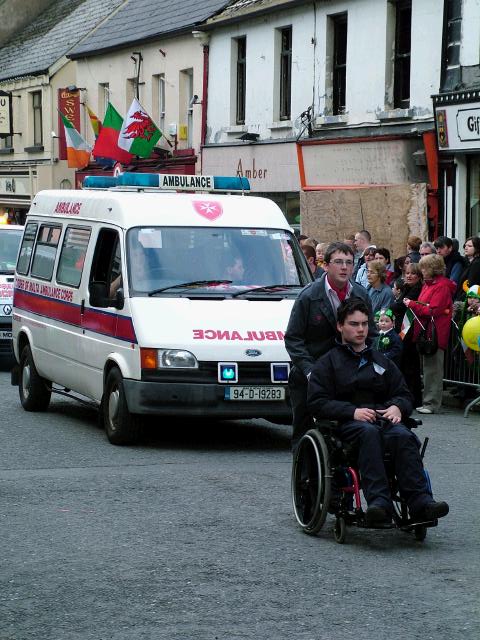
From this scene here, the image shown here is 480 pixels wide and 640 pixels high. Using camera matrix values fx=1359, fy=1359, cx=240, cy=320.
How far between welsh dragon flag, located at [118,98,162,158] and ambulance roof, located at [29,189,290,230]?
1888 cm

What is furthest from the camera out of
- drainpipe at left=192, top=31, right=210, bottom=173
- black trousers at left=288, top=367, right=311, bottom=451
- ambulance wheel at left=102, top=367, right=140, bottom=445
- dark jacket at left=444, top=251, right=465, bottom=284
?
drainpipe at left=192, top=31, right=210, bottom=173

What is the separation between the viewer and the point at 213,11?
30.9 meters

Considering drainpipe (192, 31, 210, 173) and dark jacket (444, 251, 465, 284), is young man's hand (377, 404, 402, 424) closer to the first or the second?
dark jacket (444, 251, 465, 284)

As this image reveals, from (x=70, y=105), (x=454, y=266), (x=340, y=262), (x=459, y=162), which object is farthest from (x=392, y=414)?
(x=70, y=105)

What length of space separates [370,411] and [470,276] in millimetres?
8261

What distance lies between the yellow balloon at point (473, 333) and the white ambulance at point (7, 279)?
7.71 m

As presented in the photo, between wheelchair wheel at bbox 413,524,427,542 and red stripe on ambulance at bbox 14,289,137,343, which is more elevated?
red stripe on ambulance at bbox 14,289,137,343

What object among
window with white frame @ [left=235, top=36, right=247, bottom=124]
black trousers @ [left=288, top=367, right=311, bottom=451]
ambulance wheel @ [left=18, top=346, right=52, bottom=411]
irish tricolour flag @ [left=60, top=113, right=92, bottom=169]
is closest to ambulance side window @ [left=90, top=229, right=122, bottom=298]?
ambulance wheel @ [left=18, top=346, right=52, bottom=411]

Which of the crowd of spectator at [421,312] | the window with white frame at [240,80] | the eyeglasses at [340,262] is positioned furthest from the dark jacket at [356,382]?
the window with white frame at [240,80]

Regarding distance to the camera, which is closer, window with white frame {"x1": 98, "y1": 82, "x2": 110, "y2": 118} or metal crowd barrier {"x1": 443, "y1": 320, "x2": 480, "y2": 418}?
metal crowd barrier {"x1": 443, "y1": 320, "x2": 480, "y2": 418}

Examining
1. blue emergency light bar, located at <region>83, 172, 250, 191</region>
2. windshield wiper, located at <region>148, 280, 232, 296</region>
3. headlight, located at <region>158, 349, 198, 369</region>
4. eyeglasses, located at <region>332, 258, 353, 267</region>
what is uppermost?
blue emergency light bar, located at <region>83, 172, 250, 191</region>

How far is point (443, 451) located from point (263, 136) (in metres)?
17.8

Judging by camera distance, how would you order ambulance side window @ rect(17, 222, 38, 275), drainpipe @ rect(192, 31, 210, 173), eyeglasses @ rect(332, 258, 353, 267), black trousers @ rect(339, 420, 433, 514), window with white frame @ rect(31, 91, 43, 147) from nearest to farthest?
1. black trousers @ rect(339, 420, 433, 514)
2. eyeglasses @ rect(332, 258, 353, 267)
3. ambulance side window @ rect(17, 222, 38, 275)
4. drainpipe @ rect(192, 31, 210, 173)
5. window with white frame @ rect(31, 91, 43, 147)

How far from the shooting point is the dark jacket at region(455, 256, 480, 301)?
52.2ft
